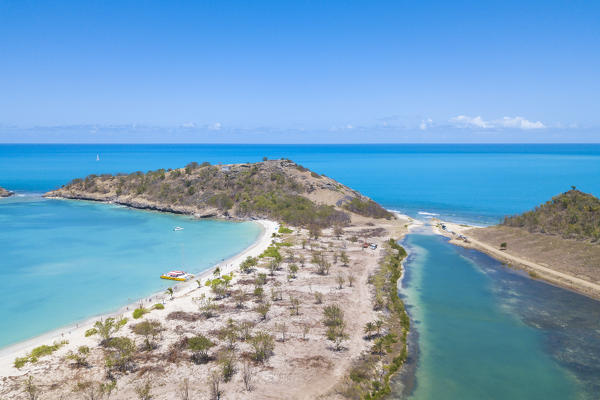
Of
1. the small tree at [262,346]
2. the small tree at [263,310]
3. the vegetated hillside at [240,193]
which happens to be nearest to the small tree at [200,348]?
the small tree at [262,346]

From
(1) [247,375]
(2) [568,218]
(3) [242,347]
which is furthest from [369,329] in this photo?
(2) [568,218]

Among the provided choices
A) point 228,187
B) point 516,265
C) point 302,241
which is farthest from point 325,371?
point 228,187

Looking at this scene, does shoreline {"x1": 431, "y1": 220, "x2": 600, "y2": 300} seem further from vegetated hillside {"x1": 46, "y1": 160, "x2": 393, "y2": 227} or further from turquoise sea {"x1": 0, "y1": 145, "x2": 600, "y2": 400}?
vegetated hillside {"x1": 46, "y1": 160, "x2": 393, "y2": 227}

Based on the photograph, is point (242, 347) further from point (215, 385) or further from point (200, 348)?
point (215, 385)


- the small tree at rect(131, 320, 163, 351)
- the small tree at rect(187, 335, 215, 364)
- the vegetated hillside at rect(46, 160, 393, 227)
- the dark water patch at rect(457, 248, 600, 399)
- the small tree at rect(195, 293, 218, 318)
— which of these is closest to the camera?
the small tree at rect(187, 335, 215, 364)

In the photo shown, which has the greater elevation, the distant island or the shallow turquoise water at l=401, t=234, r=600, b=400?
the distant island

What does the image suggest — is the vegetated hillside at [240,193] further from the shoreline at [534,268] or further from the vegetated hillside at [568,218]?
the vegetated hillside at [568,218]

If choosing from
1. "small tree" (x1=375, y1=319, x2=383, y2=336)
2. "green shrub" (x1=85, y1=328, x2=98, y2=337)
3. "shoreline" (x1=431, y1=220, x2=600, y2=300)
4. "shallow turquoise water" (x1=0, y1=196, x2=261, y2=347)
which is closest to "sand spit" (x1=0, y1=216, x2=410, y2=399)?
"green shrub" (x1=85, y1=328, x2=98, y2=337)
